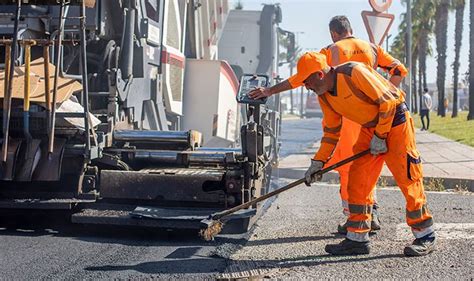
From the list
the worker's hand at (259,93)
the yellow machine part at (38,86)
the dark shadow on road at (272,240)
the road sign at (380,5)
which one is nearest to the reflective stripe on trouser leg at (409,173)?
the dark shadow on road at (272,240)

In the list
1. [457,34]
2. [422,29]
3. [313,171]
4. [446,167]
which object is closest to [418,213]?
[313,171]

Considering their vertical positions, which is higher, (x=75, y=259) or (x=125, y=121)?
(x=125, y=121)

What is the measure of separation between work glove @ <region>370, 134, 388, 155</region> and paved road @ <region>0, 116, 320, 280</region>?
4.15 ft

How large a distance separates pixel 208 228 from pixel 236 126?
431 centimetres

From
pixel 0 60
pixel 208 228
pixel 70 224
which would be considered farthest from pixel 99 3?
pixel 208 228

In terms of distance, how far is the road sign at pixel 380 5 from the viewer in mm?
9219

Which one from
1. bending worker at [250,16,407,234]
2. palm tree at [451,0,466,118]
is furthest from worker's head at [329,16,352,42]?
palm tree at [451,0,466,118]

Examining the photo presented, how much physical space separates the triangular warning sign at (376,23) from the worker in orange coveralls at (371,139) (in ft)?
13.8

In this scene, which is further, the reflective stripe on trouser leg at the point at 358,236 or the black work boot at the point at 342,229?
the black work boot at the point at 342,229

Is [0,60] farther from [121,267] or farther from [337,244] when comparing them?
[337,244]

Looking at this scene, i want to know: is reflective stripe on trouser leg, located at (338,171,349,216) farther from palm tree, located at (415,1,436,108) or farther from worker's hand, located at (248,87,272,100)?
palm tree, located at (415,1,436,108)

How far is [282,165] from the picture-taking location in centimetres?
1191

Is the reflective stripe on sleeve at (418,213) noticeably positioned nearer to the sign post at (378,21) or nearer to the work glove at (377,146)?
the work glove at (377,146)

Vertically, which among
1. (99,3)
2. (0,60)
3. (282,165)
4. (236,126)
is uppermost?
(99,3)
